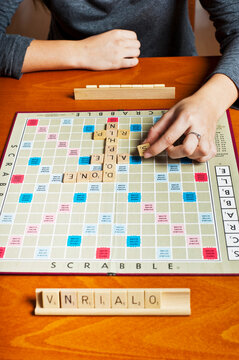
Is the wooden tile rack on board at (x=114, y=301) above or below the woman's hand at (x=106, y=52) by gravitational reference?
below

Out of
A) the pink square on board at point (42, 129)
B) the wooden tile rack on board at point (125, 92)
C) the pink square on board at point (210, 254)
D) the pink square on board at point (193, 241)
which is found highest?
the wooden tile rack on board at point (125, 92)

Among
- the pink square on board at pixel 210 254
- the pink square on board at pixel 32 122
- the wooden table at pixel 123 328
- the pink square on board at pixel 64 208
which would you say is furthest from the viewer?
the pink square on board at pixel 32 122

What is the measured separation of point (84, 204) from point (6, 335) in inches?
12.1

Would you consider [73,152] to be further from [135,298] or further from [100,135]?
[135,298]

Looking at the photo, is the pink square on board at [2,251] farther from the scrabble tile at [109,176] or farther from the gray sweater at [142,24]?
the gray sweater at [142,24]

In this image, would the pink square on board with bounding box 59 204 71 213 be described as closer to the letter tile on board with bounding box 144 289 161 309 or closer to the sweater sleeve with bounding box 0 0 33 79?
the letter tile on board with bounding box 144 289 161 309

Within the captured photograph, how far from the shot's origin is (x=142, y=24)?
4.93 ft

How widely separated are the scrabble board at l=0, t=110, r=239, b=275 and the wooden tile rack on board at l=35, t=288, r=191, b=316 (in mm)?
62

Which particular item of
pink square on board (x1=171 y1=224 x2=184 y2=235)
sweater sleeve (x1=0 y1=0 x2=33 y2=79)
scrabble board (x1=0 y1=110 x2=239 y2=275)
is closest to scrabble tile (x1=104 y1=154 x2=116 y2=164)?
scrabble board (x1=0 y1=110 x2=239 y2=275)

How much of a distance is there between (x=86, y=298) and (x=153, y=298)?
0.12m

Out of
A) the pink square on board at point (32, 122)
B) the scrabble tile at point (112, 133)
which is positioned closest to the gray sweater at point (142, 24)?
the pink square on board at point (32, 122)

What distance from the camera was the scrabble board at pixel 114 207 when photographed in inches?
30.5

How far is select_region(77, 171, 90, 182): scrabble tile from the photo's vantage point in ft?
3.05

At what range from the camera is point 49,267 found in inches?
Result: 30.6
